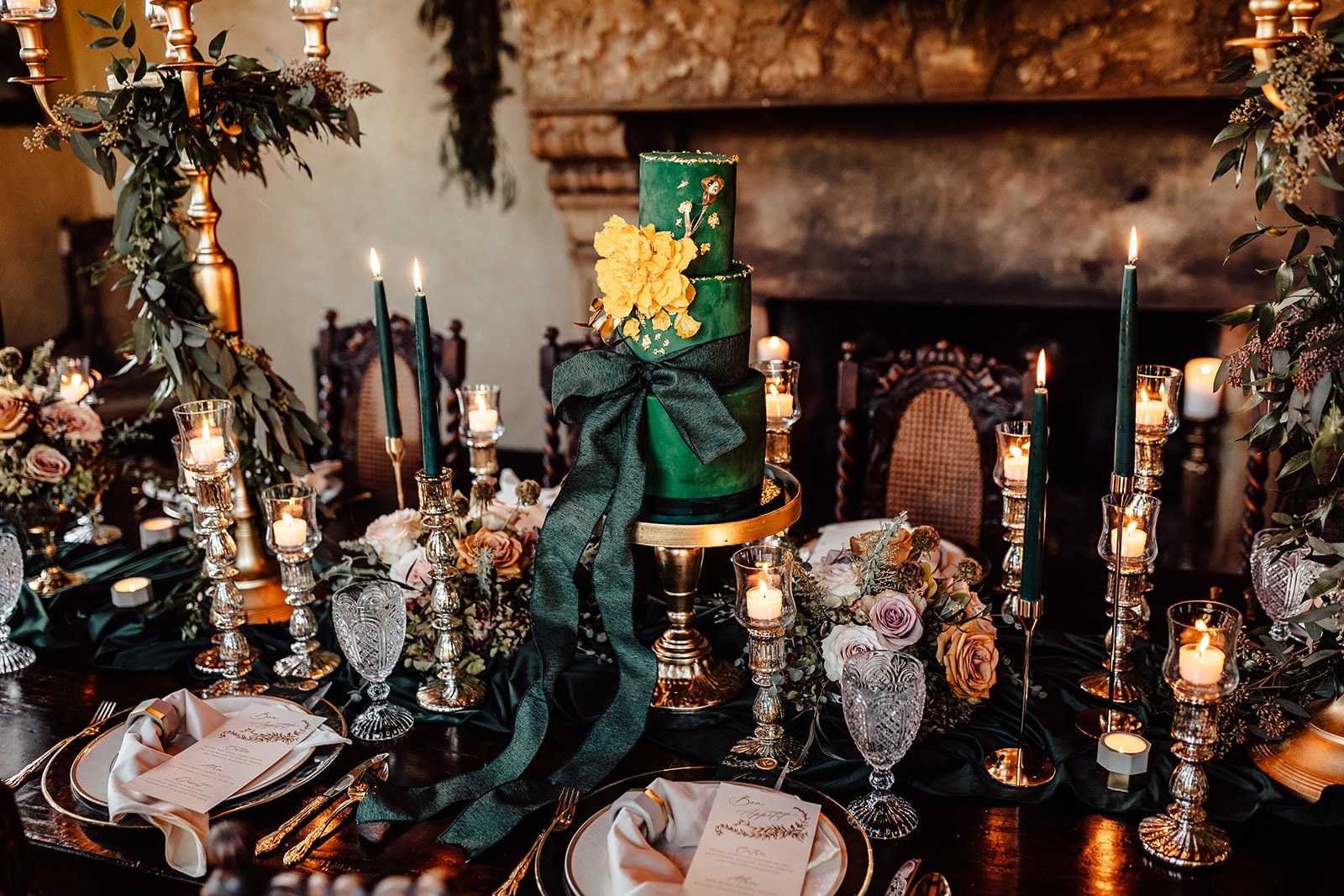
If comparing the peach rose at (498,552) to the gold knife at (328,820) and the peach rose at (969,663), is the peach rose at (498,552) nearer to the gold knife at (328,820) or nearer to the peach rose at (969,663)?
the gold knife at (328,820)

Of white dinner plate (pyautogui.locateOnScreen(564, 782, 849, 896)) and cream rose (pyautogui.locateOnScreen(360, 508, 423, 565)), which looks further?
cream rose (pyautogui.locateOnScreen(360, 508, 423, 565))

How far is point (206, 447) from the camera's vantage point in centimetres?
152

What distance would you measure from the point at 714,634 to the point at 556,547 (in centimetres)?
36

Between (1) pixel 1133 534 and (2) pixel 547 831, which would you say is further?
(1) pixel 1133 534

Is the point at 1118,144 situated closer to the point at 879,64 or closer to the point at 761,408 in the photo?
the point at 879,64

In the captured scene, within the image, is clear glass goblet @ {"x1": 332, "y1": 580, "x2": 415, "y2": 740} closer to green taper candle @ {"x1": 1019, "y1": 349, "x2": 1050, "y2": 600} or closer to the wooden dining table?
the wooden dining table

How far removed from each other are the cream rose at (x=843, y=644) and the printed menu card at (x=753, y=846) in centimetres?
19

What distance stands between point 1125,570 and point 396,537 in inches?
37.7

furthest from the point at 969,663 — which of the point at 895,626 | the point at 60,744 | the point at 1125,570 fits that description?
the point at 60,744

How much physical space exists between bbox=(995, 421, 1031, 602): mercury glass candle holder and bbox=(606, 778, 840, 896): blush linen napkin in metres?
0.62

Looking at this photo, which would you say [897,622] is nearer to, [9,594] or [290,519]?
[290,519]

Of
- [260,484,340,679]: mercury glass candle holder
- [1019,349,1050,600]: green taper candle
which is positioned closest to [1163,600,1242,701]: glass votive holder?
[1019,349,1050,600]: green taper candle

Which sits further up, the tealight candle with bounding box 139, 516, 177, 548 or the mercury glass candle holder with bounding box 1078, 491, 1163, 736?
the mercury glass candle holder with bounding box 1078, 491, 1163, 736

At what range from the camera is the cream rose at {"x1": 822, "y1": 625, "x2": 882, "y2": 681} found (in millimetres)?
1275
